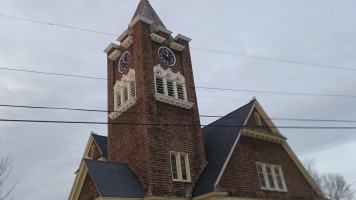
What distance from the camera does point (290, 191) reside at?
20.8 metres

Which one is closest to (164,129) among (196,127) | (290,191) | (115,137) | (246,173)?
(196,127)

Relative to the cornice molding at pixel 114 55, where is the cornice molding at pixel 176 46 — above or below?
below

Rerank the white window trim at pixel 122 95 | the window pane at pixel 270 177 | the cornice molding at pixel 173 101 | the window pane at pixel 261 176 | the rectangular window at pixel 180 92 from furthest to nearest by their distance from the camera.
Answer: the rectangular window at pixel 180 92 < the window pane at pixel 270 177 < the window pane at pixel 261 176 < the white window trim at pixel 122 95 < the cornice molding at pixel 173 101

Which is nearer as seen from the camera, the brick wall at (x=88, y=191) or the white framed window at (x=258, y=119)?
the brick wall at (x=88, y=191)

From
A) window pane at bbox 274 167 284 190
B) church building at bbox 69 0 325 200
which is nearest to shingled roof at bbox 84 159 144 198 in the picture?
church building at bbox 69 0 325 200

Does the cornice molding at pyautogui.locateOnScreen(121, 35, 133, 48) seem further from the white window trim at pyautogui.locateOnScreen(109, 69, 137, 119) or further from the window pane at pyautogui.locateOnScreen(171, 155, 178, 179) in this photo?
the window pane at pyautogui.locateOnScreen(171, 155, 178, 179)

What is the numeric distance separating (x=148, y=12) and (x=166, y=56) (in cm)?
440

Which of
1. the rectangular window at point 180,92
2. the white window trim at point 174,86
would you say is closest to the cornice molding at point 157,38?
the white window trim at point 174,86

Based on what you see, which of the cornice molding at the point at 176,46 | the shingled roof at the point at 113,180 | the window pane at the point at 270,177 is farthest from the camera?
the cornice molding at the point at 176,46

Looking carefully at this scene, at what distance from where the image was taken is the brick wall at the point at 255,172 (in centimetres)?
1795

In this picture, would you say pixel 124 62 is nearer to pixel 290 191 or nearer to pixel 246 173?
pixel 246 173

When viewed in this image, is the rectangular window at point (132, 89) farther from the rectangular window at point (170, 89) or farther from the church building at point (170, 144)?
the rectangular window at point (170, 89)

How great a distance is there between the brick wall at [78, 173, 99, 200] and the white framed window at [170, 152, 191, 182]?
4133 millimetres

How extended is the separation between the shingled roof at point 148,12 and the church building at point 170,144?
10cm
